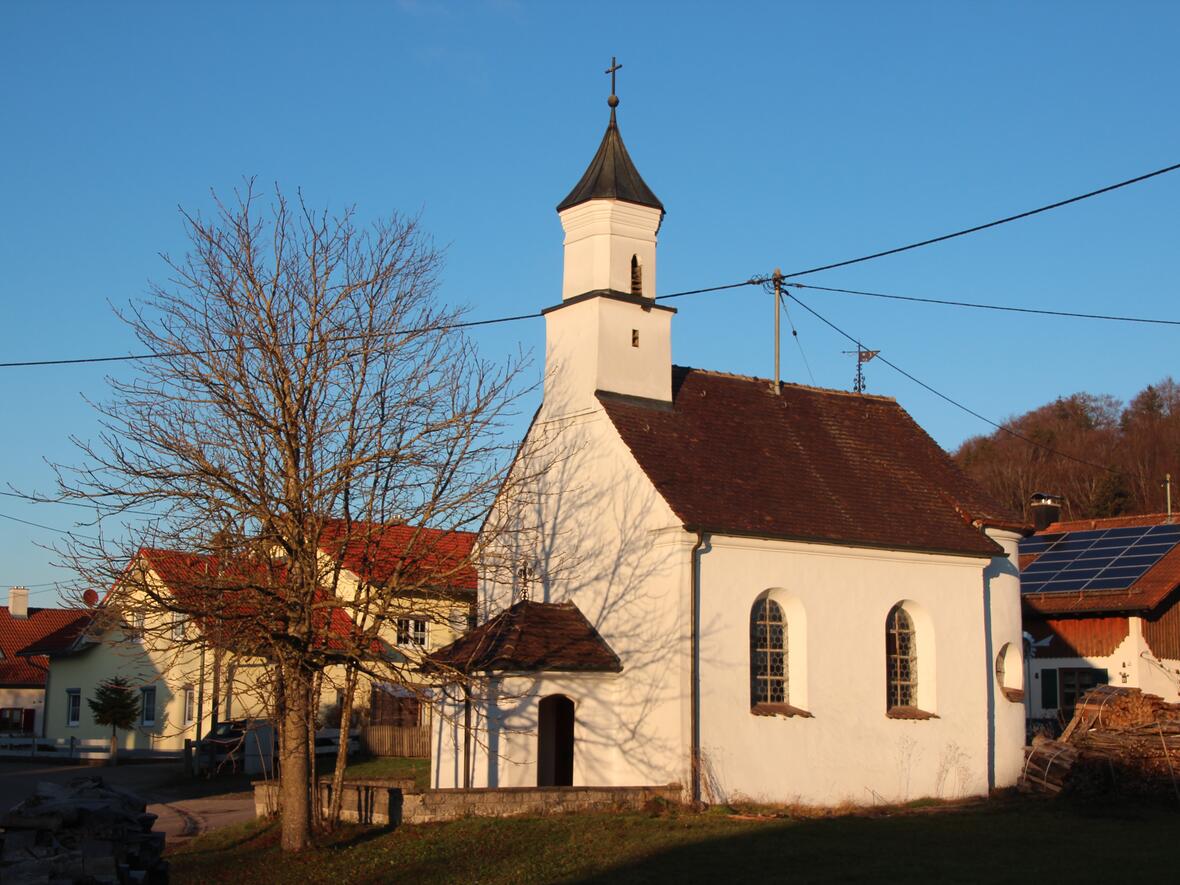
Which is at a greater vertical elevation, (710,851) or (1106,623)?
(1106,623)

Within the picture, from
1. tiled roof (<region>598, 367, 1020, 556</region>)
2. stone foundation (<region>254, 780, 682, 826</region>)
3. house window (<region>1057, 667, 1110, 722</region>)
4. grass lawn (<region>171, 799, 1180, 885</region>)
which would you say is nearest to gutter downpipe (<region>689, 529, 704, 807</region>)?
tiled roof (<region>598, 367, 1020, 556</region>)

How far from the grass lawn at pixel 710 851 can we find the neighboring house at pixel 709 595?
2503mm

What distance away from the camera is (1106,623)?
3434cm

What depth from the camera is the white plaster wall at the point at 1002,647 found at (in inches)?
1081

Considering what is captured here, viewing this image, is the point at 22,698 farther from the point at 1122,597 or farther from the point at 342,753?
the point at 1122,597

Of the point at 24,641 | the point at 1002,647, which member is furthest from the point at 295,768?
the point at 24,641

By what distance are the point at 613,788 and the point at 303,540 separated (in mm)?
7072

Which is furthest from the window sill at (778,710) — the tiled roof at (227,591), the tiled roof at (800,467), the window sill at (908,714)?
the tiled roof at (227,591)

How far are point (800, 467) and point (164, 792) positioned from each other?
1604cm

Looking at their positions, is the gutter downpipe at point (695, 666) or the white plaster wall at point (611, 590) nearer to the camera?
the gutter downpipe at point (695, 666)

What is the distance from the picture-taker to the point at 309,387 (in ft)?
61.4

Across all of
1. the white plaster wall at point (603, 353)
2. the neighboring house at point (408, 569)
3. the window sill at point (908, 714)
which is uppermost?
the white plaster wall at point (603, 353)

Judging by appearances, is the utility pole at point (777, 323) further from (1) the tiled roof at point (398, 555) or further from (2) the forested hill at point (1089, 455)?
(2) the forested hill at point (1089, 455)

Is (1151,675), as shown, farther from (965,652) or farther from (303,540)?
(303,540)
